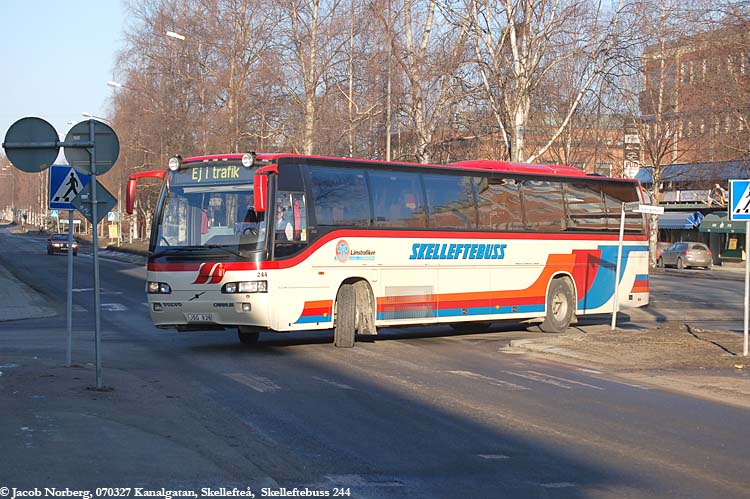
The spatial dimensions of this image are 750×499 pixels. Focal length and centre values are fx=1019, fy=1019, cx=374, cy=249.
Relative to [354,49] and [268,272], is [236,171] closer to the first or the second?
[268,272]

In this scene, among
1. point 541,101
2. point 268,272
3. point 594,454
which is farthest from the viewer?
point 541,101

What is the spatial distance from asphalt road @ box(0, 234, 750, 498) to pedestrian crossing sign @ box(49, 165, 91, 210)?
238cm

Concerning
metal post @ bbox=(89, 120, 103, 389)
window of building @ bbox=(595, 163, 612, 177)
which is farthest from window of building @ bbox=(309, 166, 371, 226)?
window of building @ bbox=(595, 163, 612, 177)

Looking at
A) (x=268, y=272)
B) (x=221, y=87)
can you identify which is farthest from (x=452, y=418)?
(x=221, y=87)

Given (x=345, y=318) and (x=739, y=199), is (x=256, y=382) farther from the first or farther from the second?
(x=739, y=199)

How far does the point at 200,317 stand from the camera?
16078 millimetres

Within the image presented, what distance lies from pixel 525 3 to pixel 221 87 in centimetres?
1699

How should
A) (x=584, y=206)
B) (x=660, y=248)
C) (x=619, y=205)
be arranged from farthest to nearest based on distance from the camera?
(x=660, y=248), (x=619, y=205), (x=584, y=206)

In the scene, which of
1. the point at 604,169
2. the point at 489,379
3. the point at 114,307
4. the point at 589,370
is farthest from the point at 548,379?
the point at 604,169

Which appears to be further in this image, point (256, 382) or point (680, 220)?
point (680, 220)

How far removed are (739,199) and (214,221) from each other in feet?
27.0

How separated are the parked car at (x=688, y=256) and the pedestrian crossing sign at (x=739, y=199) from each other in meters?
42.1

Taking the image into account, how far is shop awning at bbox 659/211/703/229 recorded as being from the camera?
223 feet

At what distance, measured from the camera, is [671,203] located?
72125mm
